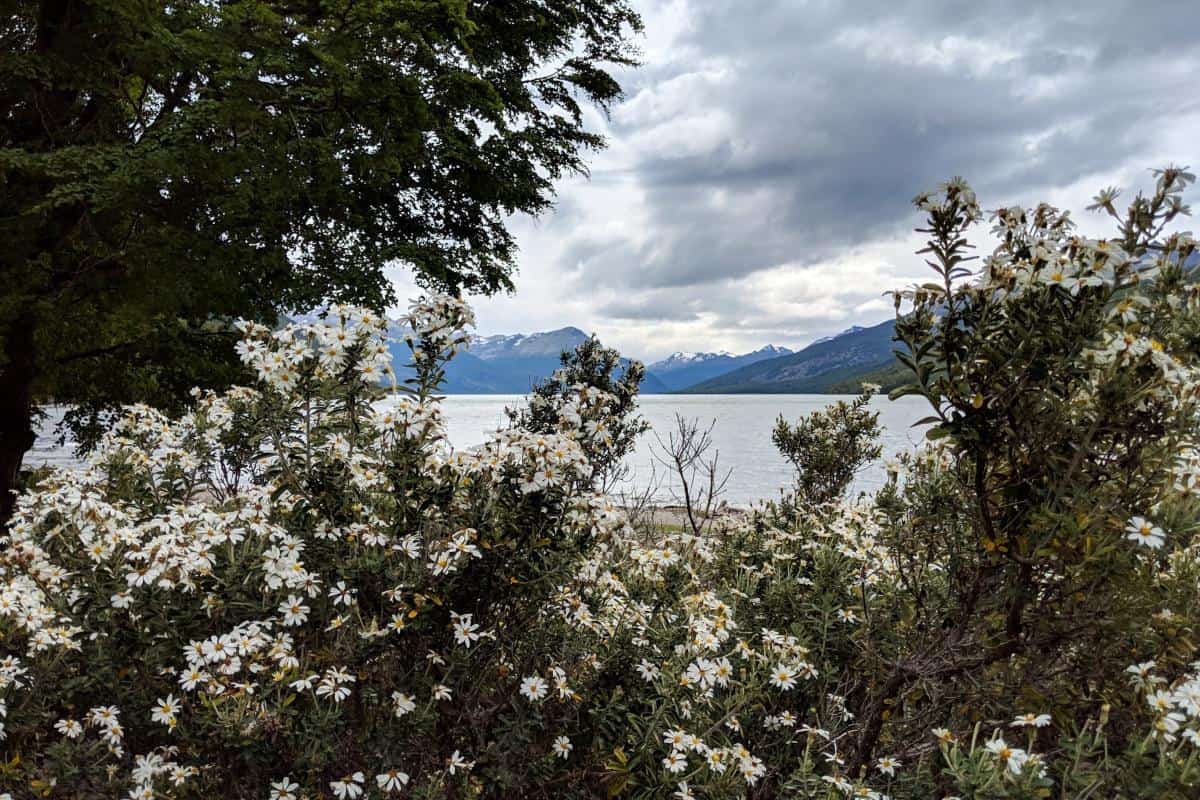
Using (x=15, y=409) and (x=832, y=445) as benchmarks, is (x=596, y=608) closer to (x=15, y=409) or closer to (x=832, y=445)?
(x=832, y=445)

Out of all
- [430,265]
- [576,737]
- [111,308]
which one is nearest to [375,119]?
[430,265]

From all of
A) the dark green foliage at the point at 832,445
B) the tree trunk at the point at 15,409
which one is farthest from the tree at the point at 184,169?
the dark green foliage at the point at 832,445

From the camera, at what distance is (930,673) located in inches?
109

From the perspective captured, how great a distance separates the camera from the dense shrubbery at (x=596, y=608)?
2.40 meters

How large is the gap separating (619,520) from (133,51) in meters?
7.99

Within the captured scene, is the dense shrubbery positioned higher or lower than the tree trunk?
lower

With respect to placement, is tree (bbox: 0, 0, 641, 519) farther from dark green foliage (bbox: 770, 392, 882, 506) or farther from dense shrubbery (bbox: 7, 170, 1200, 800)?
dark green foliage (bbox: 770, 392, 882, 506)

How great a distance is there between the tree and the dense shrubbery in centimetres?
542

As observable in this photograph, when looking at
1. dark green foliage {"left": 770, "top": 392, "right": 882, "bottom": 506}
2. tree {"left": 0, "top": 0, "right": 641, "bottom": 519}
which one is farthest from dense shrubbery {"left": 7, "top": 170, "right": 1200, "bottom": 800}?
dark green foliage {"left": 770, "top": 392, "right": 882, "bottom": 506}

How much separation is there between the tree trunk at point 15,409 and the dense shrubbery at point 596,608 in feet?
23.7

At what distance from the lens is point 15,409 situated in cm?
960

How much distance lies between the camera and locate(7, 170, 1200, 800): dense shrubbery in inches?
94.4

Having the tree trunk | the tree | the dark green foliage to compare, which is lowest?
the dark green foliage

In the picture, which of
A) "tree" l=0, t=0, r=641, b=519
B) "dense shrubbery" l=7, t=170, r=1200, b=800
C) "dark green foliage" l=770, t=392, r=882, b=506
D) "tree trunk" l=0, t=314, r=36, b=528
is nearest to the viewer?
"dense shrubbery" l=7, t=170, r=1200, b=800
